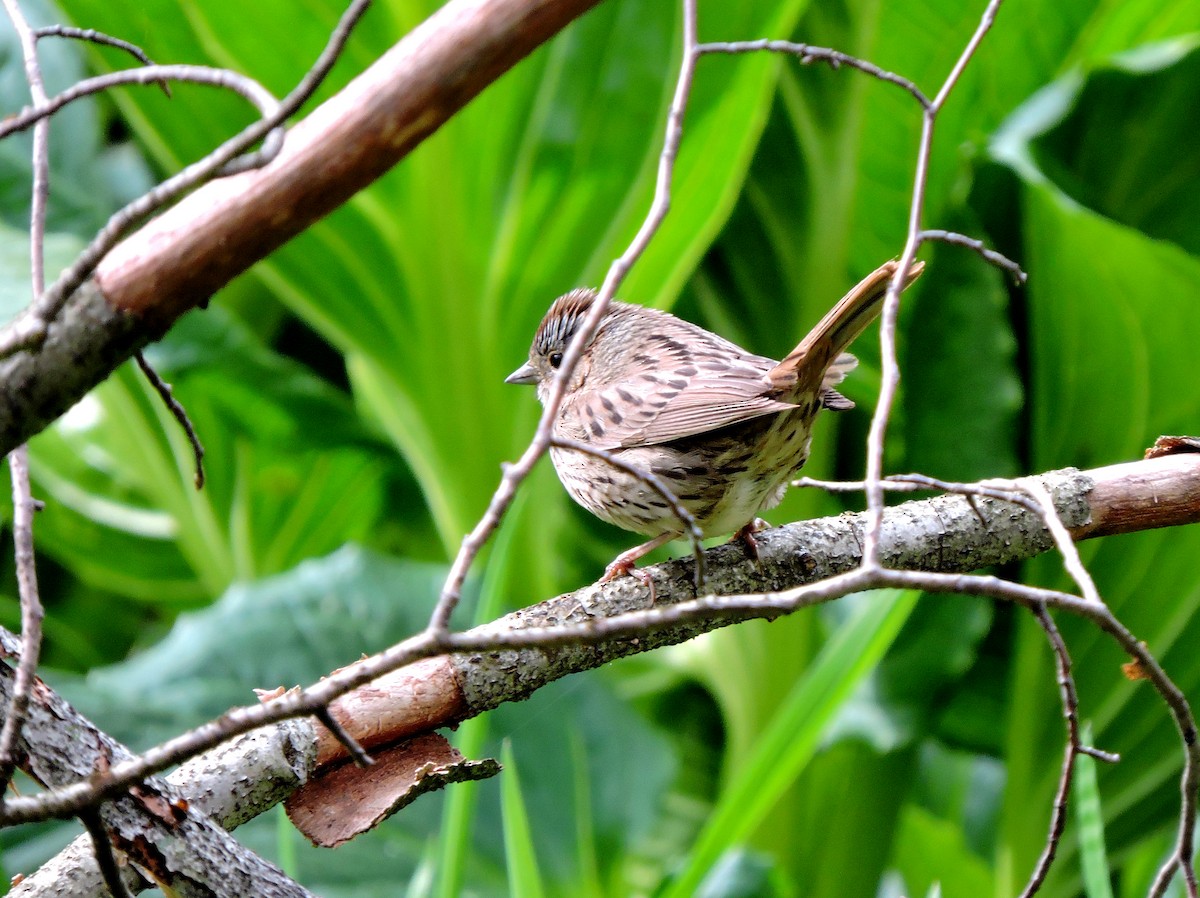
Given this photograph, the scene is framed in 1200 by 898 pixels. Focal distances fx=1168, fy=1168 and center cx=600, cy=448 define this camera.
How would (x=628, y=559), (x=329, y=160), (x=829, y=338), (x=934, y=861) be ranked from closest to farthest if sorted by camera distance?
(x=329, y=160) < (x=829, y=338) < (x=628, y=559) < (x=934, y=861)

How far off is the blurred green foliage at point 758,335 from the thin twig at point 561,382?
Answer: 115 centimetres

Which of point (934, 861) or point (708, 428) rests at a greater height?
point (708, 428)

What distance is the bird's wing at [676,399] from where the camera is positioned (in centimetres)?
123

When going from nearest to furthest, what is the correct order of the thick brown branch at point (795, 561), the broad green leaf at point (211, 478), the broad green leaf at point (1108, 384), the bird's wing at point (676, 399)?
the thick brown branch at point (795, 561) < the bird's wing at point (676, 399) < the broad green leaf at point (1108, 384) < the broad green leaf at point (211, 478)

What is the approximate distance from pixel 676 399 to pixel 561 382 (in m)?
0.71

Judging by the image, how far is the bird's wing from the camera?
1.23 meters

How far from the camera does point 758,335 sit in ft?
7.27

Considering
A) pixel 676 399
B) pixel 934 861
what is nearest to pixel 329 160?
pixel 676 399

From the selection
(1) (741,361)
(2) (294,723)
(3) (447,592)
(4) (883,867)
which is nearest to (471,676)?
(2) (294,723)

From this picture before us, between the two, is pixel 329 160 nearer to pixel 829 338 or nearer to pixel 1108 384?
pixel 829 338

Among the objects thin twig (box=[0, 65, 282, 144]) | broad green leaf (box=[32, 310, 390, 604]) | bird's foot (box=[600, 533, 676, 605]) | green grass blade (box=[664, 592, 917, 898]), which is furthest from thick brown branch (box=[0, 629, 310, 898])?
broad green leaf (box=[32, 310, 390, 604])

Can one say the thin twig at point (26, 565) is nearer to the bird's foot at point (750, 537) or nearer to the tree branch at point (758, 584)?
the tree branch at point (758, 584)

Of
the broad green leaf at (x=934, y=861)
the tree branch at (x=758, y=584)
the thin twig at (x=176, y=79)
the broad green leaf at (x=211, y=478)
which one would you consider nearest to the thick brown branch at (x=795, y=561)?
the tree branch at (x=758, y=584)

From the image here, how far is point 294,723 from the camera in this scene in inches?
33.4
